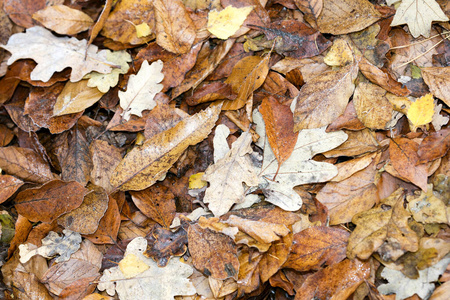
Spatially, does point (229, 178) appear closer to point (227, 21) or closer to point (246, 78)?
point (246, 78)

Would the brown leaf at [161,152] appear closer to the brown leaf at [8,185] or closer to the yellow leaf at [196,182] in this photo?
the yellow leaf at [196,182]

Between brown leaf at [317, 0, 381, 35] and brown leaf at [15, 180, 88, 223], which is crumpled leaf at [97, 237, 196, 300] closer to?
brown leaf at [15, 180, 88, 223]

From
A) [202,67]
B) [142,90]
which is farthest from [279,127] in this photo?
[142,90]

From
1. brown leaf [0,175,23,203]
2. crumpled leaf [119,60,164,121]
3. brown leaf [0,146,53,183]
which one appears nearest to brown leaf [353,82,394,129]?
crumpled leaf [119,60,164,121]

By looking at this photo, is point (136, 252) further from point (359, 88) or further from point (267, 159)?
point (359, 88)

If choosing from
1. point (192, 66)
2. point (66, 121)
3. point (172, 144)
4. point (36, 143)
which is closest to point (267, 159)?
point (172, 144)

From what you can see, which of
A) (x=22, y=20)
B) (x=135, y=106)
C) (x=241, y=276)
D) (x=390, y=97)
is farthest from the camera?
(x=22, y=20)
